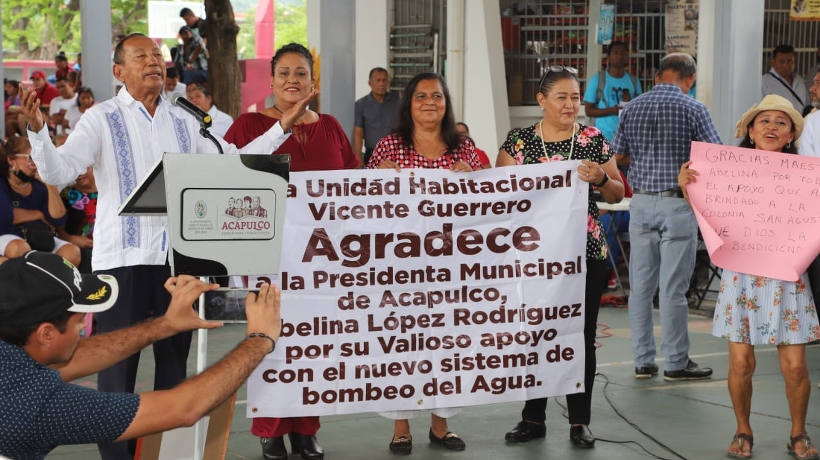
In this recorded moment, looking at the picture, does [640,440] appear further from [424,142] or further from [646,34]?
[646,34]

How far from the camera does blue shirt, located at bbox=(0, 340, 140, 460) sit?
311cm

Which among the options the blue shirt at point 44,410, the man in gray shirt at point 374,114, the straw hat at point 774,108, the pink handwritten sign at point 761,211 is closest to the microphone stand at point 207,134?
the blue shirt at point 44,410

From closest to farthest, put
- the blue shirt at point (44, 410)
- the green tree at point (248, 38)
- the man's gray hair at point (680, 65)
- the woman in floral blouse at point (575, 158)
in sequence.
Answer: the blue shirt at point (44, 410)
the woman in floral blouse at point (575, 158)
the man's gray hair at point (680, 65)
the green tree at point (248, 38)

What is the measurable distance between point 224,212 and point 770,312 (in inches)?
116

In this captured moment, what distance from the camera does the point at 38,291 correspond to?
3244 millimetres

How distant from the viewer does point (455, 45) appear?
15250 millimetres

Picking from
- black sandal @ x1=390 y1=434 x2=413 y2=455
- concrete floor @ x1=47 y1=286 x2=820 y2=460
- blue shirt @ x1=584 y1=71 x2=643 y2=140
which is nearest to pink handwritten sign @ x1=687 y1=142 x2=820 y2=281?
concrete floor @ x1=47 y1=286 x2=820 y2=460

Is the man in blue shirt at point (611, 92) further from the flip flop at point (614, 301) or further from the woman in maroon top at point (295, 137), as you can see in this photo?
the woman in maroon top at point (295, 137)

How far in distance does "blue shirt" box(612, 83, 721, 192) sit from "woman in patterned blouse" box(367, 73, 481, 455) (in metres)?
2.18

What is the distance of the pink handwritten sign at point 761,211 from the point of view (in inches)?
226

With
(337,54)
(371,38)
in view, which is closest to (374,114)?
(337,54)

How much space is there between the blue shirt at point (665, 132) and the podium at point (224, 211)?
4285 millimetres

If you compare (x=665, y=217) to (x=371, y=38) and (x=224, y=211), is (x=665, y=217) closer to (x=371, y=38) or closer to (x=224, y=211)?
(x=224, y=211)

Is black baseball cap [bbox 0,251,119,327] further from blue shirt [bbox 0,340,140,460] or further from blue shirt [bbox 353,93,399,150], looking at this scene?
blue shirt [bbox 353,93,399,150]
